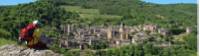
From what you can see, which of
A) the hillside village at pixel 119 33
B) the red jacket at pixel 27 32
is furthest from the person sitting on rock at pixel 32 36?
the hillside village at pixel 119 33

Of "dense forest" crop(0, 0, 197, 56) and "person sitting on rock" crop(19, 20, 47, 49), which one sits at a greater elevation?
"person sitting on rock" crop(19, 20, 47, 49)

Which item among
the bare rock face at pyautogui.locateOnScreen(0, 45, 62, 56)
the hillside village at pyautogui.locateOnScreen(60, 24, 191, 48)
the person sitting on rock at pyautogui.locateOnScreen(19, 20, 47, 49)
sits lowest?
the hillside village at pyautogui.locateOnScreen(60, 24, 191, 48)

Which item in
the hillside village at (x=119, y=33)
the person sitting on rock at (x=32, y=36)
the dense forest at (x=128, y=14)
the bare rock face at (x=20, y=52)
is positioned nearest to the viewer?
the person sitting on rock at (x=32, y=36)

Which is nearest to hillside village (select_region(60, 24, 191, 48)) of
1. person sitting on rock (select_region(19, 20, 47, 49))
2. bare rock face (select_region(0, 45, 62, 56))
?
bare rock face (select_region(0, 45, 62, 56))

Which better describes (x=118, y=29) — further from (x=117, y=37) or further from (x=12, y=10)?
(x=12, y=10)

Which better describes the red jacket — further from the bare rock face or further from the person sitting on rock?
the bare rock face

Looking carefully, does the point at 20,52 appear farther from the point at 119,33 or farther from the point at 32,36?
the point at 119,33

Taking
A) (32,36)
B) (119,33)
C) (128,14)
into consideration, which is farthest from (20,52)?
(128,14)

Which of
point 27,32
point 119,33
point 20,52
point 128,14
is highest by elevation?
point 27,32

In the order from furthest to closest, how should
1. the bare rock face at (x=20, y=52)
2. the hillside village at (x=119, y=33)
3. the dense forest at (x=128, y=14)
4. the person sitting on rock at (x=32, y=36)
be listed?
the hillside village at (x=119, y=33) < the dense forest at (x=128, y=14) < the bare rock face at (x=20, y=52) < the person sitting on rock at (x=32, y=36)

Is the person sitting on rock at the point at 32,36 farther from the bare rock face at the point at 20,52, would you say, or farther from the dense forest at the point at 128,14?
the dense forest at the point at 128,14

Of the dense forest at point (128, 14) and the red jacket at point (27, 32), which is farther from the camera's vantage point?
the dense forest at point (128, 14)
